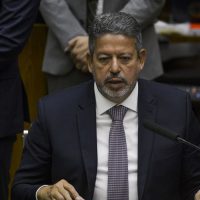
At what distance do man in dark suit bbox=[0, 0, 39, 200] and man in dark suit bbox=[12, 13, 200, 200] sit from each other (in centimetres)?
38

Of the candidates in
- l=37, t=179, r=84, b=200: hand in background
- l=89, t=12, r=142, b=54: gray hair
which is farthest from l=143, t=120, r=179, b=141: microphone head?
l=89, t=12, r=142, b=54: gray hair

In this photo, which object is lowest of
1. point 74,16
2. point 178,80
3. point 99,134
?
point 178,80

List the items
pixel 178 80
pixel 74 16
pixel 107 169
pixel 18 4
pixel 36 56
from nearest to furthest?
1. pixel 107 169
2. pixel 18 4
3. pixel 74 16
4. pixel 36 56
5. pixel 178 80

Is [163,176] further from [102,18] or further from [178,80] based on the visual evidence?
[178,80]

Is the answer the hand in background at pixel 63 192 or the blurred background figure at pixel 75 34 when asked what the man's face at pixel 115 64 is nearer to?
the hand in background at pixel 63 192

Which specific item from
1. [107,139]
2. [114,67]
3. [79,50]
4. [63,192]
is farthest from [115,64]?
[79,50]

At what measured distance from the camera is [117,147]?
250cm

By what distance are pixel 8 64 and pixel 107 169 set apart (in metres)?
0.72

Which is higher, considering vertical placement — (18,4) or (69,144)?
(18,4)

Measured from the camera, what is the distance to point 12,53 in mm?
2871

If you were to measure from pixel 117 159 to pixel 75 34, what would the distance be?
1050 mm

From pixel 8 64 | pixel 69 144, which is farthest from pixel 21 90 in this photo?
pixel 69 144

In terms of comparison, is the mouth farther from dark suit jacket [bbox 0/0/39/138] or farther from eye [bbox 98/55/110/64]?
dark suit jacket [bbox 0/0/39/138]

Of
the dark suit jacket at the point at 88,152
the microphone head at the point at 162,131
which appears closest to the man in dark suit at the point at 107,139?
the dark suit jacket at the point at 88,152
